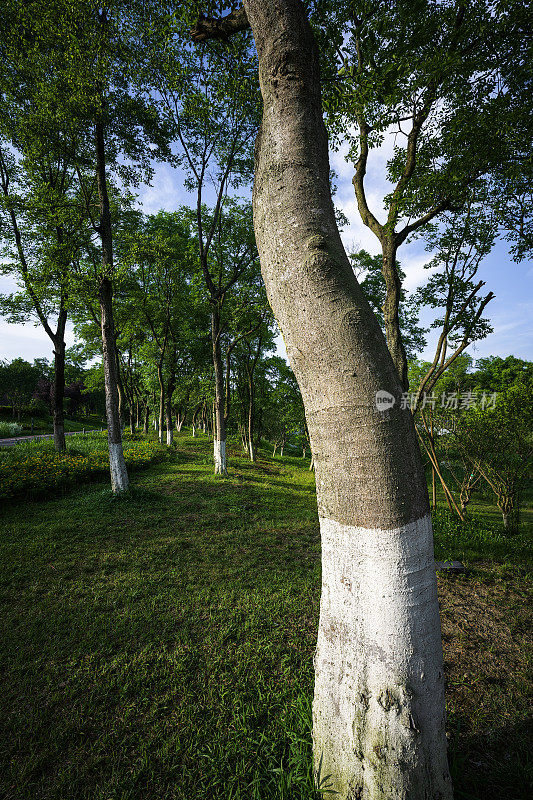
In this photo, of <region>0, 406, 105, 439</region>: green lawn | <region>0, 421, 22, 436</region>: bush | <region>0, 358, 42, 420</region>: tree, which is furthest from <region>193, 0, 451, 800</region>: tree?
<region>0, 358, 42, 420</region>: tree

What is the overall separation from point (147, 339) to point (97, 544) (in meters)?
15.8

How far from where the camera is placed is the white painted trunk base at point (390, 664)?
121cm

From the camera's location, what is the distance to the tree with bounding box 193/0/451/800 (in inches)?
47.9

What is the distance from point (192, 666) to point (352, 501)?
253 centimetres

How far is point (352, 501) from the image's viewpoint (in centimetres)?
128

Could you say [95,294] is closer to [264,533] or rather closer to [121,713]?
[264,533]

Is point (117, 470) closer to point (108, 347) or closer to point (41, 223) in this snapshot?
point (108, 347)

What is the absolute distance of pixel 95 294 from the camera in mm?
7512

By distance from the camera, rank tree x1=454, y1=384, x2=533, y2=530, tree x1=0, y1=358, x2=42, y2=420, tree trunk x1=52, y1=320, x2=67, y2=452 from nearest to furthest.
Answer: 1. tree x1=454, y1=384, x2=533, y2=530
2. tree trunk x1=52, y1=320, x2=67, y2=452
3. tree x1=0, y1=358, x2=42, y2=420

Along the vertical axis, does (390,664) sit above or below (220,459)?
above

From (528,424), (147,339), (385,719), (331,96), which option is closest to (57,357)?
(147,339)

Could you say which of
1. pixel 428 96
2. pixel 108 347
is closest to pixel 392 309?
pixel 428 96

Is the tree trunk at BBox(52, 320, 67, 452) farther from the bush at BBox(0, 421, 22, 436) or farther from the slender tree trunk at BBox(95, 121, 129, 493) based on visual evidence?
the bush at BBox(0, 421, 22, 436)

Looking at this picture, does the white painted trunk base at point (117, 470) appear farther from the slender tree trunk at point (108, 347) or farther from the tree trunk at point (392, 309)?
the tree trunk at point (392, 309)
